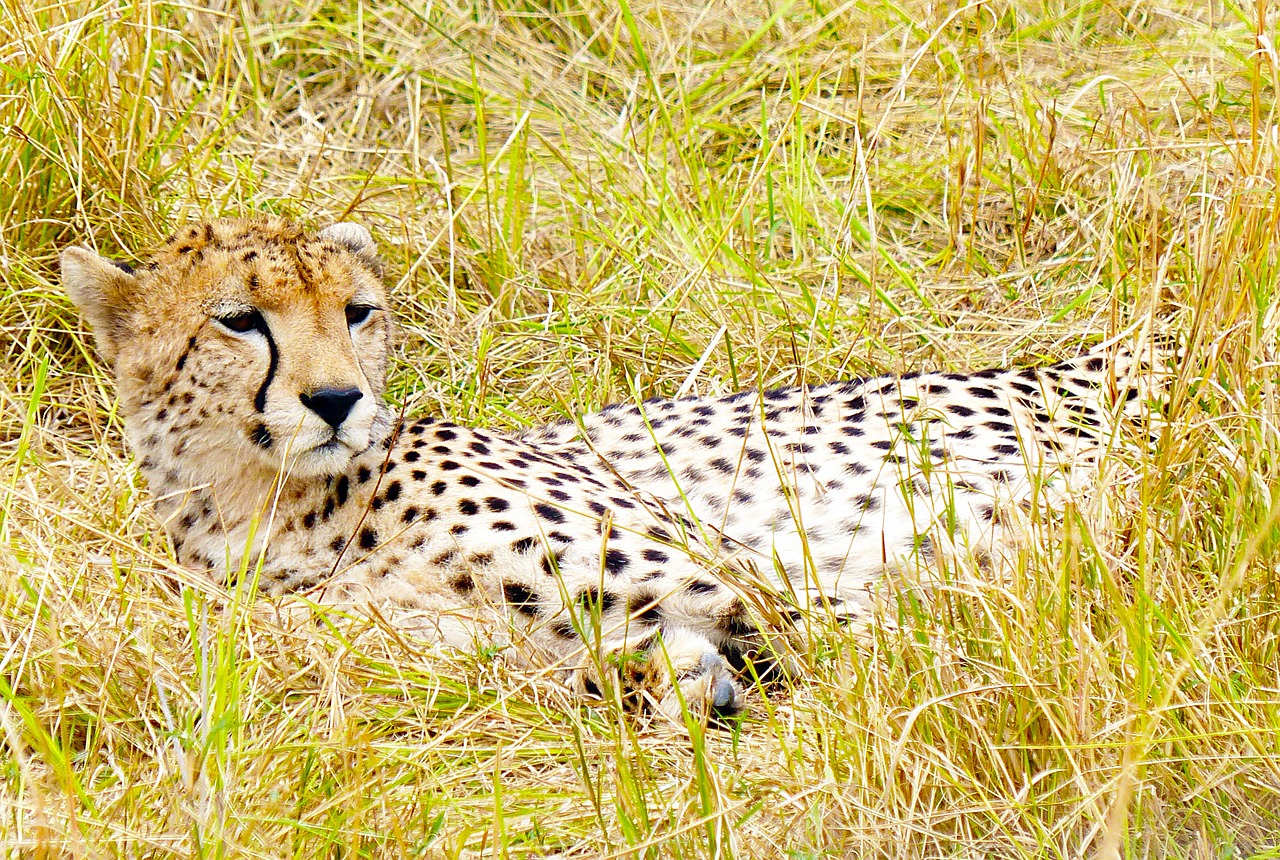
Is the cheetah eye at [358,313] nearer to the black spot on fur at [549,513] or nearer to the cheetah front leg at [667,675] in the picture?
the black spot on fur at [549,513]

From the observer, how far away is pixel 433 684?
7.08ft

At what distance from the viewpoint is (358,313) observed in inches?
104

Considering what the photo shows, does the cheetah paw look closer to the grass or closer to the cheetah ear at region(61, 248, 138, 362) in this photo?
the grass

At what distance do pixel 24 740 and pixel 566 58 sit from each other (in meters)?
2.92

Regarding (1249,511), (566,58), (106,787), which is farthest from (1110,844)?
(566,58)

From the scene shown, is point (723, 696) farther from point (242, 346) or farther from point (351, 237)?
point (351, 237)

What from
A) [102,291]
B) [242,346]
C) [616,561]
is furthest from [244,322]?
[616,561]

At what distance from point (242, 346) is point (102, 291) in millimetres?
330

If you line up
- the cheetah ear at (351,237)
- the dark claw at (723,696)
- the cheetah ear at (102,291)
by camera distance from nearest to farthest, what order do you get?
1. the dark claw at (723,696)
2. the cheetah ear at (102,291)
3. the cheetah ear at (351,237)

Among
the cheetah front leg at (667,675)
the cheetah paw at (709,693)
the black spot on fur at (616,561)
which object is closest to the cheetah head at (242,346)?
the black spot on fur at (616,561)

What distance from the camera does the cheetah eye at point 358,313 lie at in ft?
8.60

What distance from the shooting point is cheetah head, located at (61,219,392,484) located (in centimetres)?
244

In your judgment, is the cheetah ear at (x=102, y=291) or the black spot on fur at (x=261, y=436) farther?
the cheetah ear at (x=102, y=291)

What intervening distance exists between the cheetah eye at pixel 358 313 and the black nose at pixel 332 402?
24cm
